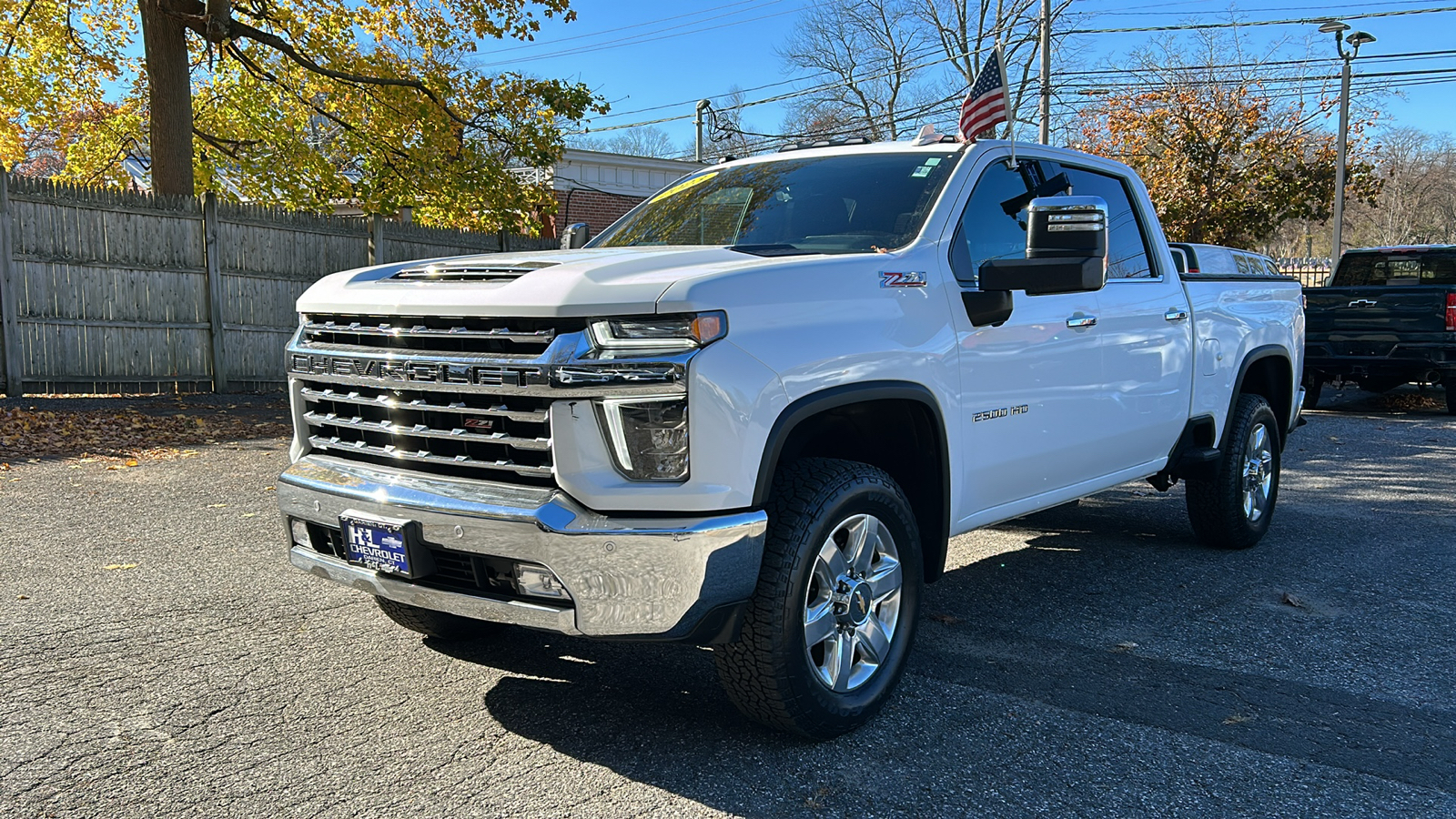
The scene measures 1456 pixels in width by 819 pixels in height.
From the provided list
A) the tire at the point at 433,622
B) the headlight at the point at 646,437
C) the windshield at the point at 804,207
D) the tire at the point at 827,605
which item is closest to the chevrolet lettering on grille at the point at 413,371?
the headlight at the point at 646,437

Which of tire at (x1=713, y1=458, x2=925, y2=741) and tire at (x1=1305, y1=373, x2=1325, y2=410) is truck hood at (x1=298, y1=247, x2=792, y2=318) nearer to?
tire at (x1=713, y1=458, x2=925, y2=741)

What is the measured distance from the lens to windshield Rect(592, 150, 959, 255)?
4.33 metres

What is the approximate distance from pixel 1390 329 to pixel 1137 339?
9.92m

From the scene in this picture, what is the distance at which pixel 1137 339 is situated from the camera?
521 cm

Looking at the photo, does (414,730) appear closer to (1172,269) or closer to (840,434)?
(840,434)

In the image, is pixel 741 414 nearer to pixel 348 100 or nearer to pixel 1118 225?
pixel 1118 225

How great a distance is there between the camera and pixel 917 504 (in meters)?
4.18

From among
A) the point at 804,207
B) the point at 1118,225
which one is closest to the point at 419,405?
the point at 804,207

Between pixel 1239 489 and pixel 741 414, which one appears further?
pixel 1239 489

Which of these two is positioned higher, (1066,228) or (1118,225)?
(1118,225)

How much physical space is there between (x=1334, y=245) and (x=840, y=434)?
1065 inches

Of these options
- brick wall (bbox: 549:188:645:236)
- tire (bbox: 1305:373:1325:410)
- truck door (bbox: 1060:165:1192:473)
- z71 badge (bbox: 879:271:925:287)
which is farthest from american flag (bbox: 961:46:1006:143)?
brick wall (bbox: 549:188:645:236)

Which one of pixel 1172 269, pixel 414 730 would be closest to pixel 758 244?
pixel 414 730

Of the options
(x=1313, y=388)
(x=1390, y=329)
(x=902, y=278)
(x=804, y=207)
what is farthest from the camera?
(x=1313, y=388)
